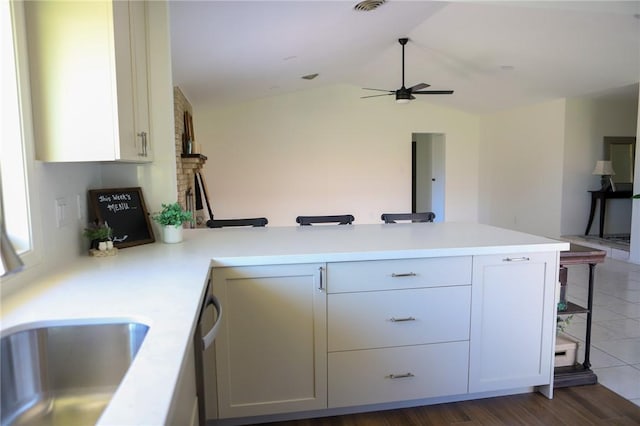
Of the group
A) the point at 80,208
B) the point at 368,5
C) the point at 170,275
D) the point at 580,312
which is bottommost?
the point at 580,312

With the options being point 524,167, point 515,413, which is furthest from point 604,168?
point 515,413

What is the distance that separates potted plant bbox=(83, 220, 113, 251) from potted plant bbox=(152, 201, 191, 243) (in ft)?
0.91

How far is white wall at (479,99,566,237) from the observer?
6.71 meters

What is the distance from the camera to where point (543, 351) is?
7.00ft

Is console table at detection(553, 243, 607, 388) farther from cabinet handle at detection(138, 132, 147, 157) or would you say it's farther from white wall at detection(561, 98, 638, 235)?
white wall at detection(561, 98, 638, 235)

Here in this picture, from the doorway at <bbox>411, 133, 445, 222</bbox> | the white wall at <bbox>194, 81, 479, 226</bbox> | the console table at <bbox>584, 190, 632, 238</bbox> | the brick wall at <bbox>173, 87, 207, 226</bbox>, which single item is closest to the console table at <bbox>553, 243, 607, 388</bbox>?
the brick wall at <bbox>173, 87, 207, 226</bbox>

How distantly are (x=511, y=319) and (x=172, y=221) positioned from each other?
180cm

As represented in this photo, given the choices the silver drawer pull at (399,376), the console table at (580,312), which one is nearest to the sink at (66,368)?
the silver drawer pull at (399,376)

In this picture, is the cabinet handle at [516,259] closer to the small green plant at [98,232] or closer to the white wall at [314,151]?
the small green plant at [98,232]

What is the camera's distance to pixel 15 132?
133 centimetres

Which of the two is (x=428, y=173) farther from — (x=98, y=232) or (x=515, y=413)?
(x=98, y=232)

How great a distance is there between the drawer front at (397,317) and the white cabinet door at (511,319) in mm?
96

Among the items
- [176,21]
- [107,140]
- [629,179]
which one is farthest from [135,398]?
[629,179]

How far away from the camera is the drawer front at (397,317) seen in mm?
1896
